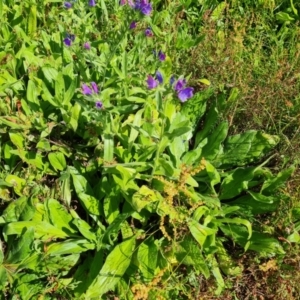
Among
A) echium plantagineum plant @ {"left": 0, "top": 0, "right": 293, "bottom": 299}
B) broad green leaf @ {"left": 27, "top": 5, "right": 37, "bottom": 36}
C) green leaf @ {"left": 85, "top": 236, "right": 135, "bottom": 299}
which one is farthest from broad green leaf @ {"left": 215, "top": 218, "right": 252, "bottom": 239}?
broad green leaf @ {"left": 27, "top": 5, "right": 37, "bottom": 36}

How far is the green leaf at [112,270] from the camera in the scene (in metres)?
2.35

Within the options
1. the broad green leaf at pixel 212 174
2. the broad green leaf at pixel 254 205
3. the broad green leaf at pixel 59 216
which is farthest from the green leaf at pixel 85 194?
the broad green leaf at pixel 254 205

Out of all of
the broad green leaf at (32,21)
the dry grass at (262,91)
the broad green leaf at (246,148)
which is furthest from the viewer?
the broad green leaf at (32,21)

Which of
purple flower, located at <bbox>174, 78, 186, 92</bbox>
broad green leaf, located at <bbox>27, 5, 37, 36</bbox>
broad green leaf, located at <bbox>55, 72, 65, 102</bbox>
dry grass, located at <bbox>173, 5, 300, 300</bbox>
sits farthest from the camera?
broad green leaf, located at <bbox>27, 5, 37, 36</bbox>

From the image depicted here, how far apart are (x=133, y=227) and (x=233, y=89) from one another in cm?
99

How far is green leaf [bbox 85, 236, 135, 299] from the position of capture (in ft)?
7.70

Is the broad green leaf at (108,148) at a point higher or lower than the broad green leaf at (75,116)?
lower

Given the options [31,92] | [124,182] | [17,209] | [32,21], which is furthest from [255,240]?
[32,21]

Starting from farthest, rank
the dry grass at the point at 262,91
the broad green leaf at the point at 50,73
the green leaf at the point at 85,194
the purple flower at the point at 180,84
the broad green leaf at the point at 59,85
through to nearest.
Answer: the broad green leaf at the point at 50,73 → the broad green leaf at the point at 59,85 → the green leaf at the point at 85,194 → the dry grass at the point at 262,91 → the purple flower at the point at 180,84

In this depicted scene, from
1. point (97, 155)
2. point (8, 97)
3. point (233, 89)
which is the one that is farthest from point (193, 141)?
point (8, 97)

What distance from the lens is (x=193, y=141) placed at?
2977 mm

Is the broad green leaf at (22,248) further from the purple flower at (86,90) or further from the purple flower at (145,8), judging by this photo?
the purple flower at (145,8)

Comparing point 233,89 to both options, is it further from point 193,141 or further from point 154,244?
point 154,244

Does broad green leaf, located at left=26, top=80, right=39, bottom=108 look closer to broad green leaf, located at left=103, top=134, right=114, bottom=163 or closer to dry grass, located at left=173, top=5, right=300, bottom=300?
broad green leaf, located at left=103, top=134, right=114, bottom=163
